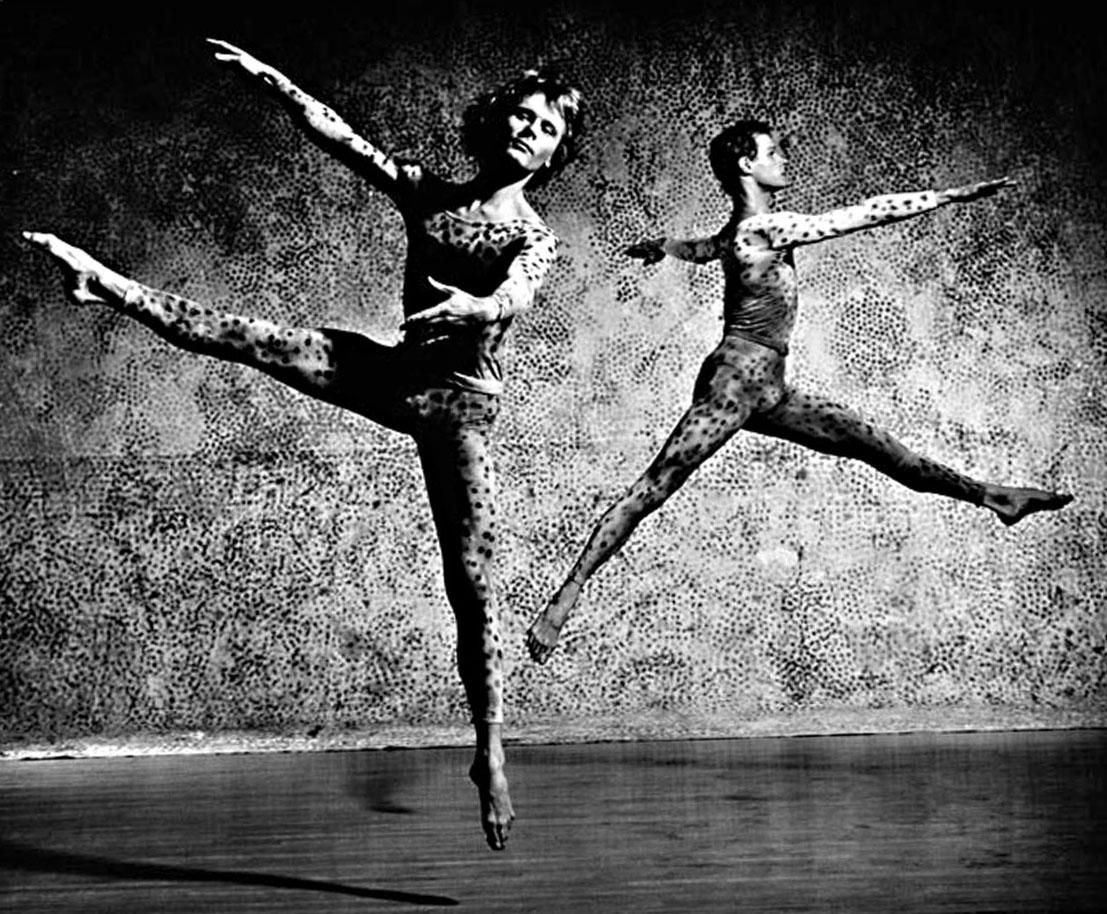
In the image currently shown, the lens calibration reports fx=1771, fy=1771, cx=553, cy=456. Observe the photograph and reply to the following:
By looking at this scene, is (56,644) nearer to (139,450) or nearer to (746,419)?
(139,450)

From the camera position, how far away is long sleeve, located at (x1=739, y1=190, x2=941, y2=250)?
14.4 ft

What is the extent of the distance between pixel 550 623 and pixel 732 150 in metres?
1.40

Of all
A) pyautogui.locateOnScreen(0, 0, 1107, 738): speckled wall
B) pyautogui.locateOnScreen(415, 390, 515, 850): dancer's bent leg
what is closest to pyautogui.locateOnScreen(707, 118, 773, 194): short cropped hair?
pyautogui.locateOnScreen(0, 0, 1107, 738): speckled wall

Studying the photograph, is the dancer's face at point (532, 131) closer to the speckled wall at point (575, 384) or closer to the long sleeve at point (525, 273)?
the long sleeve at point (525, 273)

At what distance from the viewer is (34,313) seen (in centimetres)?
625

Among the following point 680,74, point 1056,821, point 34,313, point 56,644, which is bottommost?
point 1056,821

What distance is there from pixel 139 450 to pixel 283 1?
1700 mm

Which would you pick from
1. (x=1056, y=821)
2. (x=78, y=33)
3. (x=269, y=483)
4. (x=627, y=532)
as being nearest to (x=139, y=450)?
(x=269, y=483)

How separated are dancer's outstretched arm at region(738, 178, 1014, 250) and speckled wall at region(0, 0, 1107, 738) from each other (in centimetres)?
138

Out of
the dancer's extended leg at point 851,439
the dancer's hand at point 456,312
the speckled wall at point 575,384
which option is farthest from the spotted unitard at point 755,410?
the dancer's hand at point 456,312

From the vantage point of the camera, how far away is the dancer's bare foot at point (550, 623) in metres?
4.59

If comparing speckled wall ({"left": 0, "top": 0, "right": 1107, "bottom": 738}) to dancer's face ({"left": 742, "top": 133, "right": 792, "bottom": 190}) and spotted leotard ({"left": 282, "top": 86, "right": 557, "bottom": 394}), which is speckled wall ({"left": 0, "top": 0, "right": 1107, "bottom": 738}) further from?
spotted leotard ({"left": 282, "top": 86, "right": 557, "bottom": 394})

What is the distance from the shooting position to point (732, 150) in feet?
16.1

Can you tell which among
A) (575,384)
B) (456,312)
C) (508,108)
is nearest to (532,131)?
(508,108)
